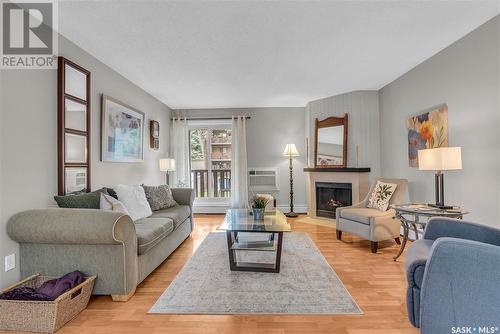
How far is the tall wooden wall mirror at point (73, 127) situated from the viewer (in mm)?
2479

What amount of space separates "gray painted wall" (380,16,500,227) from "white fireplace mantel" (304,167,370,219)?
0.94m

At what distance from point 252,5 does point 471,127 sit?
2.53 meters

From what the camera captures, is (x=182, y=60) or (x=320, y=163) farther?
(x=320, y=163)

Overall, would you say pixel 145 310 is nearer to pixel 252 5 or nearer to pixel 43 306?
pixel 43 306

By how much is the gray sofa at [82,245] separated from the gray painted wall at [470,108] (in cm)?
332

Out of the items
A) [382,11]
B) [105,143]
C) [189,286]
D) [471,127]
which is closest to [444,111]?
[471,127]

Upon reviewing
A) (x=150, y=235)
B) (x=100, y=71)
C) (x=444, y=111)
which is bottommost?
(x=150, y=235)

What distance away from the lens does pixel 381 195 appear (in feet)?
11.7

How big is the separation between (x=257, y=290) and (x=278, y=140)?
4.02m

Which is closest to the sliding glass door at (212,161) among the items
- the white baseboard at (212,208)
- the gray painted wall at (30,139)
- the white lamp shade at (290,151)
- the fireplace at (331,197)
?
the white baseboard at (212,208)

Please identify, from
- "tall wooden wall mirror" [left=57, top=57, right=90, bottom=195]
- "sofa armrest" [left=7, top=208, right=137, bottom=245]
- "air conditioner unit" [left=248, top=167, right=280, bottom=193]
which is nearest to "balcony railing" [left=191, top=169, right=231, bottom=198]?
"air conditioner unit" [left=248, top=167, right=280, bottom=193]

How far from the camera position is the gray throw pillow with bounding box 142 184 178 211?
355 centimetres

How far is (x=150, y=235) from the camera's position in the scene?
7.91 feet

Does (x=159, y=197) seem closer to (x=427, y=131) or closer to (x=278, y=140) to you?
(x=278, y=140)
